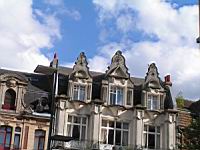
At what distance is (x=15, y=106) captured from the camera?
36.0 m

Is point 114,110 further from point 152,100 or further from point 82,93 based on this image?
point 152,100

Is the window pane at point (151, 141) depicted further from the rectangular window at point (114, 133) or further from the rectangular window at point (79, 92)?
the rectangular window at point (79, 92)

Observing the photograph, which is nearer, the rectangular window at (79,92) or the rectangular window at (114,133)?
the rectangular window at (114,133)

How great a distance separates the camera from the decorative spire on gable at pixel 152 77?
3969cm

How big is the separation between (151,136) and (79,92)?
7147 millimetres

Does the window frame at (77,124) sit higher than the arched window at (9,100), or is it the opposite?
the arched window at (9,100)

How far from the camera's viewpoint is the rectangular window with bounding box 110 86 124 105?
126ft

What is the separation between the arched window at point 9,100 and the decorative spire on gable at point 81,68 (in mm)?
5066

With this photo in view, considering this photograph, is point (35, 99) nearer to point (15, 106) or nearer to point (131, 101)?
point (15, 106)

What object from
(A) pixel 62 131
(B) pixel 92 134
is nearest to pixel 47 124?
(A) pixel 62 131

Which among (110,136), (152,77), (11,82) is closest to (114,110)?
(110,136)

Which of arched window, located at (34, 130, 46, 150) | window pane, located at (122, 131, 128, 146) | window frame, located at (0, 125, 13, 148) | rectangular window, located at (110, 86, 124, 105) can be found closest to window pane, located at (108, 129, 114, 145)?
window pane, located at (122, 131, 128, 146)

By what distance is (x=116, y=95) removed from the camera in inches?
1519

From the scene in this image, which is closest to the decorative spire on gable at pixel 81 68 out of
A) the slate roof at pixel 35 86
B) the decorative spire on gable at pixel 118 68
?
the decorative spire on gable at pixel 118 68
